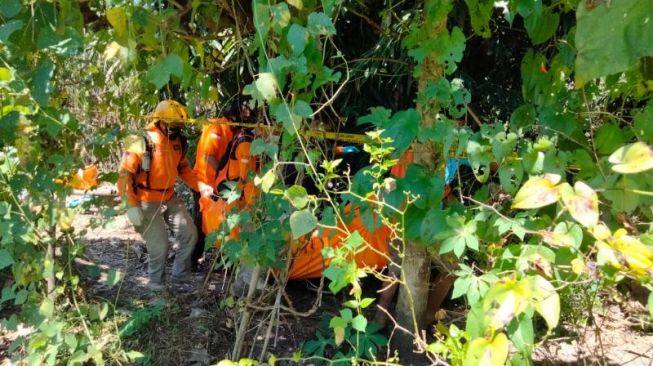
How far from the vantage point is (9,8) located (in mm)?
1420

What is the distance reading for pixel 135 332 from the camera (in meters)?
2.95

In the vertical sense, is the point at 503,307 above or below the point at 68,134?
above

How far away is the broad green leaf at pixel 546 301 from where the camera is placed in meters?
0.90

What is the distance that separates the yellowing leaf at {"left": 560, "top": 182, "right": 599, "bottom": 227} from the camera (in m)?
0.82

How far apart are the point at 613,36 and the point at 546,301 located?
45cm

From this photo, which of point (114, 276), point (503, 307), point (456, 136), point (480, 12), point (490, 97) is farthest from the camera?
point (490, 97)

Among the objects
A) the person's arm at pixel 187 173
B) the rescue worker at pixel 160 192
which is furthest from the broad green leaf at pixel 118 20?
the person's arm at pixel 187 173

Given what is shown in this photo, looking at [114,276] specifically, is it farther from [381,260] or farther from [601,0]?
[601,0]

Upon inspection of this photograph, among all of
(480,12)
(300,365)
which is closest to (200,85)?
(480,12)

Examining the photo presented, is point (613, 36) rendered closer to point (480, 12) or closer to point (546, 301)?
point (546, 301)

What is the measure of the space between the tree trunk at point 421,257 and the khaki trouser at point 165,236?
1.92 meters

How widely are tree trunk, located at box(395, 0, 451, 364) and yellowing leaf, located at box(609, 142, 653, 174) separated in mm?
903

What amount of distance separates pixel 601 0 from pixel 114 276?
176 centimetres

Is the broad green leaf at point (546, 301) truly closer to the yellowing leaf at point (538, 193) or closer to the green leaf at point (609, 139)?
the yellowing leaf at point (538, 193)
